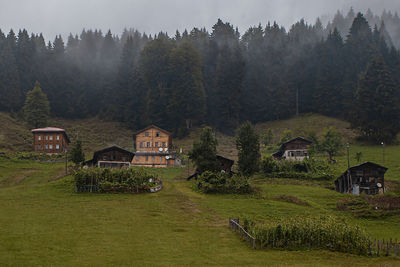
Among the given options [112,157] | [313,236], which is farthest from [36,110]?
[313,236]

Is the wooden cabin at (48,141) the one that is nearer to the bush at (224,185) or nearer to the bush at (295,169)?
the bush at (224,185)

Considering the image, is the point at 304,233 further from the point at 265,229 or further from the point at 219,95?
the point at 219,95

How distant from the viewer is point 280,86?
10775 centimetres

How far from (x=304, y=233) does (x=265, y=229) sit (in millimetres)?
2654

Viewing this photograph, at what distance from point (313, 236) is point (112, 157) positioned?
3951 centimetres

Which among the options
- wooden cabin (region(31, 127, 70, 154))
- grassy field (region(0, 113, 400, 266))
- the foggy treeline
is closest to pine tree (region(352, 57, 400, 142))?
the foggy treeline

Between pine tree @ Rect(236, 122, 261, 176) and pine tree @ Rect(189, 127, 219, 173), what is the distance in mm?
4137

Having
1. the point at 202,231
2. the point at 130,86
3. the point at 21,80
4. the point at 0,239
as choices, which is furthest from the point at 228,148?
the point at 21,80

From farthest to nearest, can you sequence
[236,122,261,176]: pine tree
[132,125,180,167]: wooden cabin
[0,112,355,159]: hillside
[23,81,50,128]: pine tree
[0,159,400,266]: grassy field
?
[23,81,50,128]: pine tree, [0,112,355,159]: hillside, [132,125,180,167]: wooden cabin, [236,122,261,176]: pine tree, [0,159,400,266]: grassy field

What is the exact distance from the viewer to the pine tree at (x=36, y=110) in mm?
88188

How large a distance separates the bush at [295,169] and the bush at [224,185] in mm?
13169

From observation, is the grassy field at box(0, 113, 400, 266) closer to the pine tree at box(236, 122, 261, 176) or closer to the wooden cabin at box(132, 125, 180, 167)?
the pine tree at box(236, 122, 261, 176)

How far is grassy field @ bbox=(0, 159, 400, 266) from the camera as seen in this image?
20000 millimetres

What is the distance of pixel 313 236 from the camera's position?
23734 millimetres
